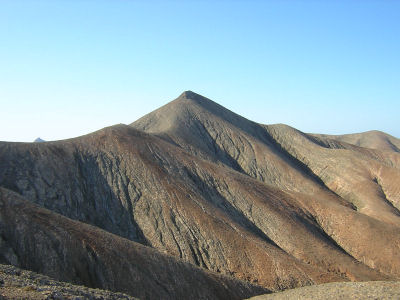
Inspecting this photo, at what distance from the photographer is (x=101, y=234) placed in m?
32.5

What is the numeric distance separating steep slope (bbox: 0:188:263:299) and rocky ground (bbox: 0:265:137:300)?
27.9 feet

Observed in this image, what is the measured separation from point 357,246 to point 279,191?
13160 millimetres

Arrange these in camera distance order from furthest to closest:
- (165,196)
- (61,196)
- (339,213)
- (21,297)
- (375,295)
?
(339,213), (165,196), (61,196), (375,295), (21,297)

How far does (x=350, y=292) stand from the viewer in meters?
24.7

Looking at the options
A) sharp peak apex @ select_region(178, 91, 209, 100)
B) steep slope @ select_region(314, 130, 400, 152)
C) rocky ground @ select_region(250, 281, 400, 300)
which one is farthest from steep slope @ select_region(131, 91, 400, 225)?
Answer: steep slope @ select_region(314, 130, 400, 152)

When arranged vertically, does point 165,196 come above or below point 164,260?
above

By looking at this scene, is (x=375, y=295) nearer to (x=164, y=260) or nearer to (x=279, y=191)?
(x=164, y=260)

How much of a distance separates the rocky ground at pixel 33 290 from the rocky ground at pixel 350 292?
13.0 m

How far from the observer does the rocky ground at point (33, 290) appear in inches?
575

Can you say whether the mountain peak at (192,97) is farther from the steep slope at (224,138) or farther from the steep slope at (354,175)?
the steep slope at (354,175)

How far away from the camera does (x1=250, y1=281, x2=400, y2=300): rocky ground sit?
77.5 ft

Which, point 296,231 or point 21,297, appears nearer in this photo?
point 21,297

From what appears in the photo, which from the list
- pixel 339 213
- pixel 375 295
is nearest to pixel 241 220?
pixel 339 213

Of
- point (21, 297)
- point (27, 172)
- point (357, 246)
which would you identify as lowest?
point (357, 246)
